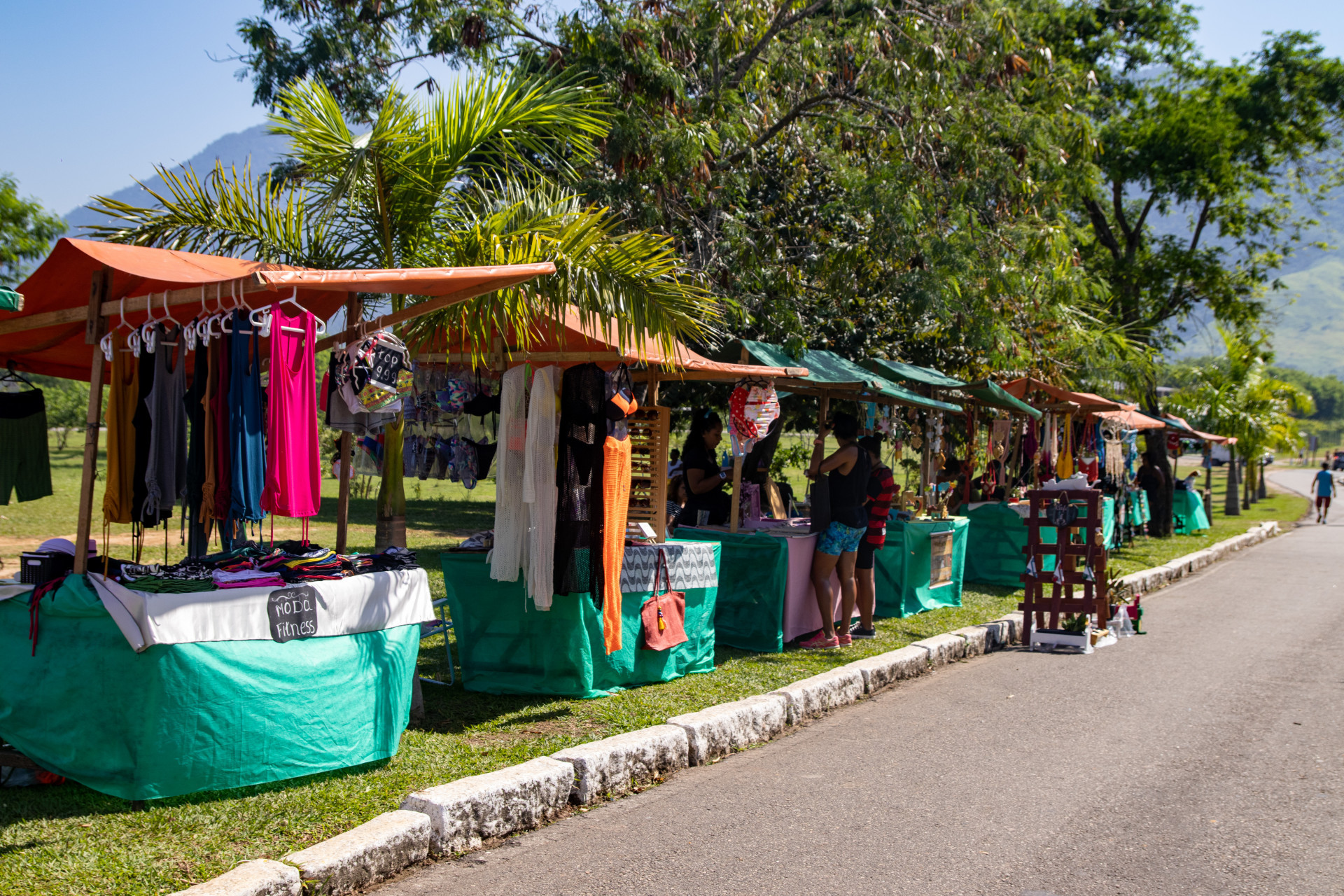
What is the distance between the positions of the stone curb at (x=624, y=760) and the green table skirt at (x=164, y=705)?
1.11m

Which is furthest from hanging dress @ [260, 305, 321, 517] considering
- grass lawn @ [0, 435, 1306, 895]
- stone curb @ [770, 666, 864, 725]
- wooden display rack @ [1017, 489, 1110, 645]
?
wooden display rack @ [1017, 489, 1110, 645]

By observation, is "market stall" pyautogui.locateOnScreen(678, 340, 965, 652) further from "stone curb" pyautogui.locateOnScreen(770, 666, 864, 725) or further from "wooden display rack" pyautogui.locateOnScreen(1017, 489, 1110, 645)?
"wooden display rack" pyautogui.locateOnScreen(1017, 489, 1110, 645)

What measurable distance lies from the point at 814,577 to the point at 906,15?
732 cm

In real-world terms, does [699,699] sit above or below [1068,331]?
below

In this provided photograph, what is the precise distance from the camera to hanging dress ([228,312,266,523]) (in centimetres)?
477

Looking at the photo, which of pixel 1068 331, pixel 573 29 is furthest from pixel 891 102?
pixel 1068 331

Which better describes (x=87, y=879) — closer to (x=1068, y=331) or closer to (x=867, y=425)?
(x=867, y=425)

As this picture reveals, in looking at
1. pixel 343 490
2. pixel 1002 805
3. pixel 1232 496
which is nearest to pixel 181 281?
pixel 343 490

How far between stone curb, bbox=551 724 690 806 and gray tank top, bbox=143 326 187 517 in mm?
2310

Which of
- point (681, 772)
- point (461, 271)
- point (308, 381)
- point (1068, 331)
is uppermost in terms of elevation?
point (1068, 331)

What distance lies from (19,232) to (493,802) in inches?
629

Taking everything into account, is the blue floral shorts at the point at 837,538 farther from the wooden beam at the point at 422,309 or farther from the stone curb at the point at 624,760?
the wooden beam at the point at 422,309


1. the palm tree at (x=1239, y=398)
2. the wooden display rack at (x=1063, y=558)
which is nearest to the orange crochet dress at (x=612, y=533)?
the wooden display rack at (x=1063, y=558)

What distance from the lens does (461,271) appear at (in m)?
5.09
